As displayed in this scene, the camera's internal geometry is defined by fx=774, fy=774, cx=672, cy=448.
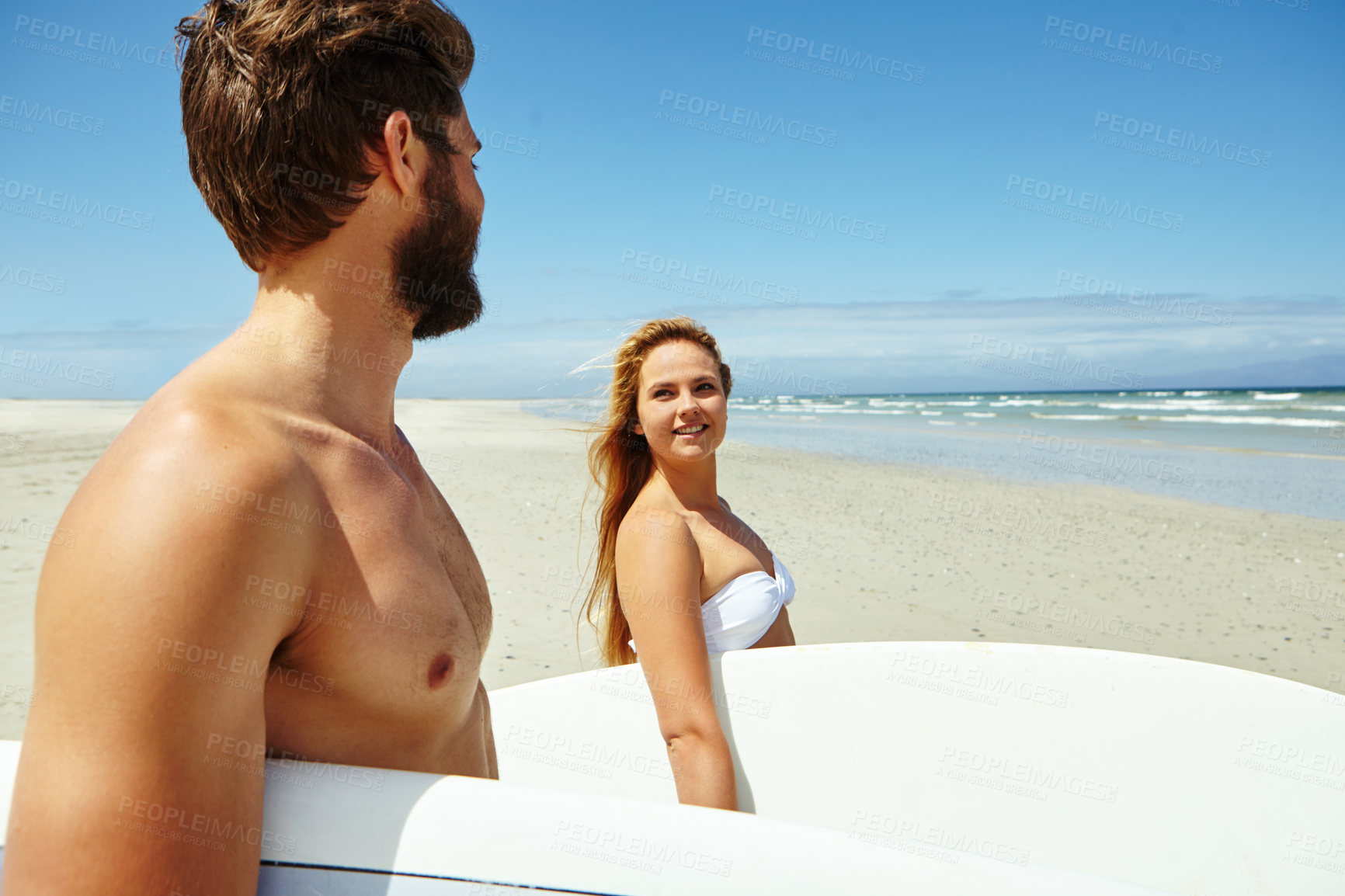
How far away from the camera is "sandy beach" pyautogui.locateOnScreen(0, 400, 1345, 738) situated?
4.93m

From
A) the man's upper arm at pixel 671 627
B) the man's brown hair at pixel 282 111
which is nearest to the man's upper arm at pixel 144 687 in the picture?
the man's brown hair at pixel 282 111

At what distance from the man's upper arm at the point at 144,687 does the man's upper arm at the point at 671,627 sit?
1.41m

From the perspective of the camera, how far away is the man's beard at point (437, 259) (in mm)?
1361

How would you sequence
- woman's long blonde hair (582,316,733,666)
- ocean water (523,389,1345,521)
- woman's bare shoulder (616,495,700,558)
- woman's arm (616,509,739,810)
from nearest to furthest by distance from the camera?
woman's arm (616,509,739,810)
woman's bare shoulder (616,495,700,558)
woman's long blonde hair (582,316,733,666)
ocean water (523,389,1345,521)

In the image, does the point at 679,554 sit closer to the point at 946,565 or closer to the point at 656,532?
the point at 656,532

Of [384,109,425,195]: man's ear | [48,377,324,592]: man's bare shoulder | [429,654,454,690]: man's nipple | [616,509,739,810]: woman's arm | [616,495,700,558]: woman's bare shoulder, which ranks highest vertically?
[384,109,425,195]: man's ear

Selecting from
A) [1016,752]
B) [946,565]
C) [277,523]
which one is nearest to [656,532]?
[1016,752]

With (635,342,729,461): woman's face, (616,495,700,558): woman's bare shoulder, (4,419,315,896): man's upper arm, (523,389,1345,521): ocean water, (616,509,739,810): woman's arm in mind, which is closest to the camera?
(4,419,315,896): man's upper arm

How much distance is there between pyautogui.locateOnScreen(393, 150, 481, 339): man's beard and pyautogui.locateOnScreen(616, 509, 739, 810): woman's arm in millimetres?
1059

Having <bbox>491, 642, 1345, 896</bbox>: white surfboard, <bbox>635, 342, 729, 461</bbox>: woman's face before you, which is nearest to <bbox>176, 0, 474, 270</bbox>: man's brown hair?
<bbox>635, 342, 729, 461</bbox>: woman's face

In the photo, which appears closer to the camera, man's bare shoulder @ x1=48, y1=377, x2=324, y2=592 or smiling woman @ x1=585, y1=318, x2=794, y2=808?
man's bare shoulder @ x1=48, y1=377, x2=324, y2=592

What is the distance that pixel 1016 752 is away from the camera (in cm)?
239

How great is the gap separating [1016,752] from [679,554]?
1.22 m

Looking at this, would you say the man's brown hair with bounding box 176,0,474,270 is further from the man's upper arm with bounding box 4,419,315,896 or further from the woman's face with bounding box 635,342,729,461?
the woman's face with bounding box 635,342,729,461
